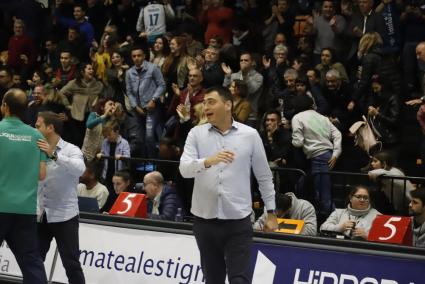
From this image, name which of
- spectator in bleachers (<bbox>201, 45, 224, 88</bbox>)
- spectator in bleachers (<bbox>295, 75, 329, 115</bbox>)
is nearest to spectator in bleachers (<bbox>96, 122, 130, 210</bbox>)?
spectator in bleachers (<bbox>201, 45, 224, 88</bbox>)

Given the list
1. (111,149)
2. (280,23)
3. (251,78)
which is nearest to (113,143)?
(111,149)

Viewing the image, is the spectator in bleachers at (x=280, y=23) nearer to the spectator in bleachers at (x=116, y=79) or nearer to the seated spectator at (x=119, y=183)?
the spectator in bleachers at (x=116, y=79)

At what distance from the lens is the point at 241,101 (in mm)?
13523

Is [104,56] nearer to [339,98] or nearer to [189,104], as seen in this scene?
[189,104]

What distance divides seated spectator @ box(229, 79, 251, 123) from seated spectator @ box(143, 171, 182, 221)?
2168mm

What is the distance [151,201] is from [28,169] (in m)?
3.39

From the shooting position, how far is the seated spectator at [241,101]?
13414 mm

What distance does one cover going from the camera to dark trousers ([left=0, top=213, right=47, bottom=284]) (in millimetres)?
8305

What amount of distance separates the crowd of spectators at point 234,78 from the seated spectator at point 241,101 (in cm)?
2

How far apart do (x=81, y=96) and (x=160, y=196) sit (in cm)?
508

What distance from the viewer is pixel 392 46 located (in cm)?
1409

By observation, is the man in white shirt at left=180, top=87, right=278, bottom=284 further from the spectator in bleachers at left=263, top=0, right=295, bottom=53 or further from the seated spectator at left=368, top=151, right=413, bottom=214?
Answer: the spectator in bleachers at left=263, top=0, right=295, bottom=53

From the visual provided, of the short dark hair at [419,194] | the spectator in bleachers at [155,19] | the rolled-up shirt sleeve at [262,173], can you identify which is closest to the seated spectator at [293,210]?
the short dark hair at [419,194]

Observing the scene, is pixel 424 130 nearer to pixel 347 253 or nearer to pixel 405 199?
pixel 405 199
